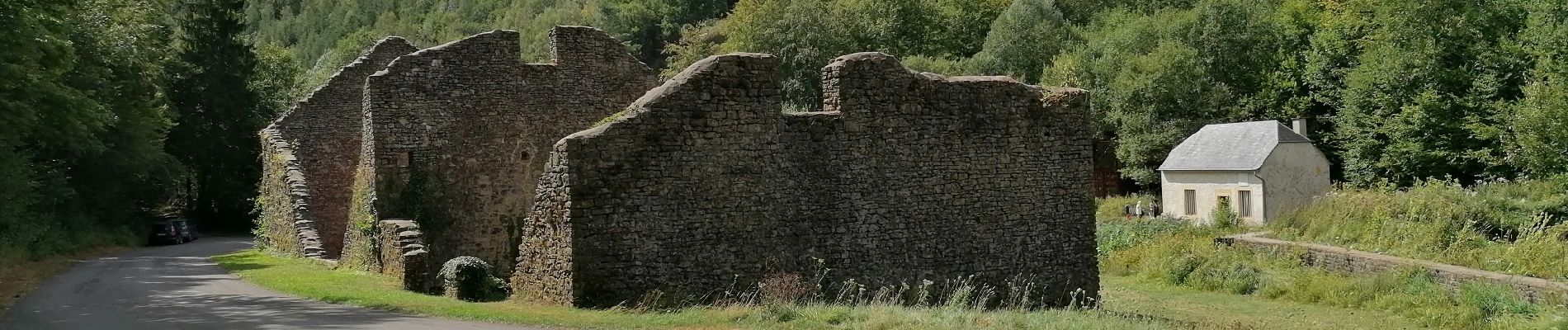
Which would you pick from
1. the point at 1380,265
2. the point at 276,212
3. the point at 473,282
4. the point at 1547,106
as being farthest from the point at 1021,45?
the point at 473,282

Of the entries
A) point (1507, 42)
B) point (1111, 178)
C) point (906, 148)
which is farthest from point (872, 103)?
point (1111, 178)

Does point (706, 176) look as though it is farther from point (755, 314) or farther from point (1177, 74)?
point (1177, 74)

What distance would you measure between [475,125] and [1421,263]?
19.3 m

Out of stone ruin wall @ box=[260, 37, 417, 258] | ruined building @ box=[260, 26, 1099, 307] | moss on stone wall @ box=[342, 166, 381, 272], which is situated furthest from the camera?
stone ruin wall @ box=[260, 37, 417, 258]

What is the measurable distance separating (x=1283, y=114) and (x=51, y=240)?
4318 centimetres

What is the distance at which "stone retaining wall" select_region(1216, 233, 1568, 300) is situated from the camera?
66.5 feet

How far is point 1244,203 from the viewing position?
33750 mm

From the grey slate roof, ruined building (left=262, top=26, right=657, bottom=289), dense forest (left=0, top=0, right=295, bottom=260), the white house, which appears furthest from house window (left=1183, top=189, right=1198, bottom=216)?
dense forest (left=0, top=0, right=295, bottom=260)

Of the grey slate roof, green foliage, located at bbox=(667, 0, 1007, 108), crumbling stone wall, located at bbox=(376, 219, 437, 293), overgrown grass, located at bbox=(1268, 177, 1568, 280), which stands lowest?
overgrown grass, located at bbox=(1268, 177, 1568, 280)

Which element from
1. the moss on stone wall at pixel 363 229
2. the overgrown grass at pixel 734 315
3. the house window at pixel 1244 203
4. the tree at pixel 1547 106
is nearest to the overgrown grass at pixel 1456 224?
the tree at pixel 1547 106

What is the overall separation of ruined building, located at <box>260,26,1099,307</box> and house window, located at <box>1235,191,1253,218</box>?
783 inches

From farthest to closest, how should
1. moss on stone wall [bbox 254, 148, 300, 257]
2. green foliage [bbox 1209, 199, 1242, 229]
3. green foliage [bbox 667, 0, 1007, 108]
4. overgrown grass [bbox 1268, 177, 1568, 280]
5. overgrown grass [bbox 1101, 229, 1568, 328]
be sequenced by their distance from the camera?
green foliage [bbox 667, 0, 1007, 108]
green foliage [bbox 1209, 199, 1242, 229]
overgrown grass [bbox 1268, 177, 1568, 280]
moss on stone wall [bbox 254, 148, 300, 257]
overgrown grass [bbox 1101, 229, 1568, 328]

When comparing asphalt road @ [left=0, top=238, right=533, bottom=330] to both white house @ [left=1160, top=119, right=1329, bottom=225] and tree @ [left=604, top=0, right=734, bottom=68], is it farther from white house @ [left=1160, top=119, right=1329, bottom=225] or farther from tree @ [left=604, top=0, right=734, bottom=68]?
tree @ [left=604, top=0, right=734, bottom=68]

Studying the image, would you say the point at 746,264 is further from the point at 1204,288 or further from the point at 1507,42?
the point at 1507,42
